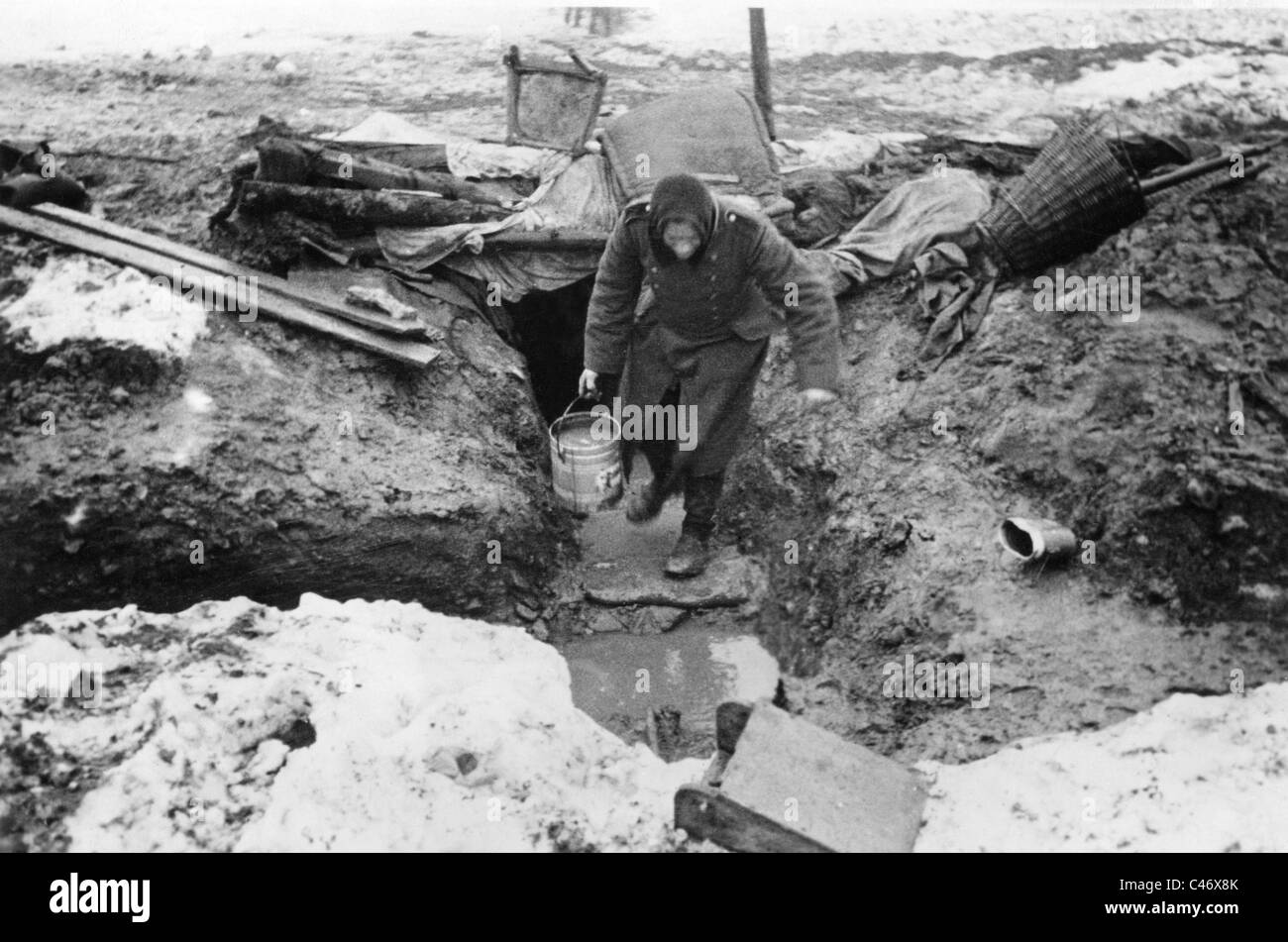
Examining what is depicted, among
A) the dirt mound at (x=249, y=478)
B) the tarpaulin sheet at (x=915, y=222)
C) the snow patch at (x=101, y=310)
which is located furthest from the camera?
the tarpaulin sheet at (x=915, y=222)

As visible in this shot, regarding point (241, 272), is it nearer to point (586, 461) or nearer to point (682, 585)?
point (586, 461)

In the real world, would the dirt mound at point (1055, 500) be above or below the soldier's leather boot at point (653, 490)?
above

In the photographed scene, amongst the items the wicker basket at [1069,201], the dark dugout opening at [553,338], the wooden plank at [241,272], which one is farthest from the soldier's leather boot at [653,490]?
the wicker basket at [1069,201]

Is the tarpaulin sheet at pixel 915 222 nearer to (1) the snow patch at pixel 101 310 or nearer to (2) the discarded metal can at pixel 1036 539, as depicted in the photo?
(2) the discarded metal can at pixel 1036 539

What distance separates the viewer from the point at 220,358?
187 inches

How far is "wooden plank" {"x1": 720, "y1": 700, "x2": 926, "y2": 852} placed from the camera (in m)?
3.00

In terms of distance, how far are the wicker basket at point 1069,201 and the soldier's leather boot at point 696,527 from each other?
195 centimetres

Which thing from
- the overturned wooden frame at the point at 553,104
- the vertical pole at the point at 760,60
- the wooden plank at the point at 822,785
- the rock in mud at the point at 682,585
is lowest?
the rock in mud at the point at 682,585

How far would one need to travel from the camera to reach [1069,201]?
4797 millimetres

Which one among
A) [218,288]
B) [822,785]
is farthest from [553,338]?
[822,785]

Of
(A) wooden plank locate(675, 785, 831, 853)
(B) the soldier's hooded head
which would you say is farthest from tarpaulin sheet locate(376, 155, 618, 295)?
(A) wooden plank locate(675, 785, 831, 853)

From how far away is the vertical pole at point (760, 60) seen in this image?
279 inches

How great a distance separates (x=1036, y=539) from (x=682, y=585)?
1.91 meters

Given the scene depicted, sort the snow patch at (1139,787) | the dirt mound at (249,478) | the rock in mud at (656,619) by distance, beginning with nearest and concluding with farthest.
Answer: the snow patch at (1139,787)
the dirt mound at (249,478)
the rock in mud at (656,619)
